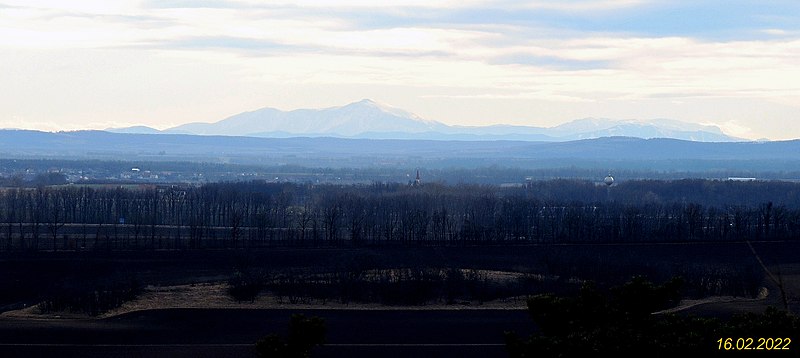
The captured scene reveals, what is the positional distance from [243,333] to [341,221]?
40.0m

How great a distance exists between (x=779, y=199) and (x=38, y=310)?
74.4 m

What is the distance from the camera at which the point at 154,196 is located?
84.1m

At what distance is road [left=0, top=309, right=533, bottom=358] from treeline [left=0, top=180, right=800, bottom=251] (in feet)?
66.9

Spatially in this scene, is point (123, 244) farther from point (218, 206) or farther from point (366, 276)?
point (218, 206)

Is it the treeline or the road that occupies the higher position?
the treeline

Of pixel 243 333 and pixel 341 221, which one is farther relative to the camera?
pixel 341 221

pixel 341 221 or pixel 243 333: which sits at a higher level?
pixel 341 221

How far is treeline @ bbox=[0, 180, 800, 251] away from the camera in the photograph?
57.9 m

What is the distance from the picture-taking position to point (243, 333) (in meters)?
31.3

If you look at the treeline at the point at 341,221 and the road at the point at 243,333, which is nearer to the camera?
the road at the point at 243,333

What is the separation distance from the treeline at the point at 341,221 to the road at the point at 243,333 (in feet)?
66.9

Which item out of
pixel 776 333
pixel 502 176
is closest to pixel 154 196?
pixel 776 333

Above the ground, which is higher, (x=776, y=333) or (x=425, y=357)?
(x=776, y=333)

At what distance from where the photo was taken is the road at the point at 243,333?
94.2 ft
